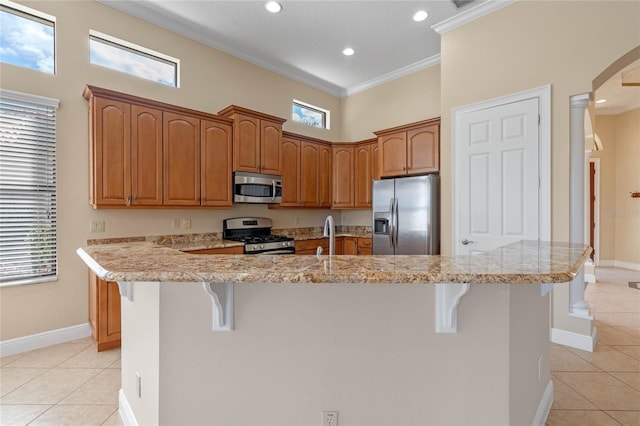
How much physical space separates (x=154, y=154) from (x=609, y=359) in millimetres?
4685

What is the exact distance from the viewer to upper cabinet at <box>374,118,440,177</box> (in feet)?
13.1

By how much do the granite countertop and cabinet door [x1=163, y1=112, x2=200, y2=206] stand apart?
2.25m

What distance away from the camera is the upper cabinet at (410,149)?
13.1 feet

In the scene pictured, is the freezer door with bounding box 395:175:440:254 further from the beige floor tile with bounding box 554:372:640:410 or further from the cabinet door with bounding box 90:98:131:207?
the cabinet door with bounding box 90:98:131:207

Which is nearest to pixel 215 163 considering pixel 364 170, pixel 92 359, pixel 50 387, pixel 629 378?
pixel 92 359

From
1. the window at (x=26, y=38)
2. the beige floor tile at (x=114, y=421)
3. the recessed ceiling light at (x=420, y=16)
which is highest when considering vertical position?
the recessed ceiling light at (x=420, y=16)

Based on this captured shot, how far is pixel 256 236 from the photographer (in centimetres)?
441

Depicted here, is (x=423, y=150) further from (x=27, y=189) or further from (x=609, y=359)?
(x=27, y=189)

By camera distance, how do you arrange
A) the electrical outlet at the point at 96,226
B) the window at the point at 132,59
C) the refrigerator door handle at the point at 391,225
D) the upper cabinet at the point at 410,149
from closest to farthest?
the electrical outlet at the point at 96,226 → the window at the point at 132,59 → the upper cabinet at the point at 410,149 → the refrigerator door handle at the point at 391,225

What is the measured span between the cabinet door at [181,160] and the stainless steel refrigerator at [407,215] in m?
2.36

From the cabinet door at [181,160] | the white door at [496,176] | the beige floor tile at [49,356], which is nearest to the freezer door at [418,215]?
the white door at [496,176]

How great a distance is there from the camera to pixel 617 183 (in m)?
6.60

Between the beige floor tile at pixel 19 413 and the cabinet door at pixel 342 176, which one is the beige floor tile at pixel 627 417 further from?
the cabinet door at pixel 342 176

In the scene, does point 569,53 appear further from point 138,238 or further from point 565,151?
point 138,238
